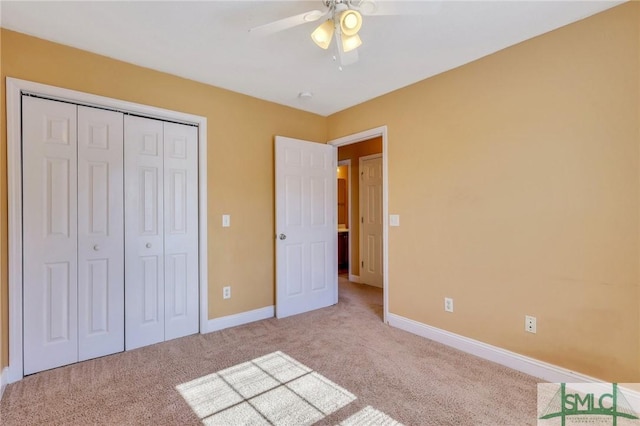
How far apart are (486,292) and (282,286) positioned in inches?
80.1

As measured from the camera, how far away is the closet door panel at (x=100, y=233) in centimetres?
235

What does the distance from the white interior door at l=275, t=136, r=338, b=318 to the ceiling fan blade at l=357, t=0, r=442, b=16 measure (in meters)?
1.91

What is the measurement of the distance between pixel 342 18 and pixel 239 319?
2834 mm

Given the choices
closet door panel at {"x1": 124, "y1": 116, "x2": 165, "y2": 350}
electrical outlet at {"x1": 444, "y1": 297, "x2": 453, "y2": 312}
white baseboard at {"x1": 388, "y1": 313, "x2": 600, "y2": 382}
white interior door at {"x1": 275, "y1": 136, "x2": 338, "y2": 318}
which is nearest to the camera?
white baseboard at {"x1": 388, "y1": 313, "x2": 600, "y2": 382}

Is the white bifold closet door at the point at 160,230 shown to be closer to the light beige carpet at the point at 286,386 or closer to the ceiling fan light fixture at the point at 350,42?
the light beige carpet at the point at 286,386

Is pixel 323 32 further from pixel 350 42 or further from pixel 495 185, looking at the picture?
pixel 495 185

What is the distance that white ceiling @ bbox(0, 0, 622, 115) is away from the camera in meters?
1.86

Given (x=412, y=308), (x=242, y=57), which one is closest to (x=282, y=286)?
(x=412, y=308)

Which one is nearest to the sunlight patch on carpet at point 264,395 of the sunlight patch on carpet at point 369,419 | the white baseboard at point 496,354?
the sunlight patch on carpet at point 369,419

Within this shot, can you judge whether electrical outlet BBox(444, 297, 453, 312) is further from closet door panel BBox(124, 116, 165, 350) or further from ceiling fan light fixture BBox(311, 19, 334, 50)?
closet door panel BBox(124, 116, 165, 350)

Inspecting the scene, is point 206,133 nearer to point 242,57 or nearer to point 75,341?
point 242,57

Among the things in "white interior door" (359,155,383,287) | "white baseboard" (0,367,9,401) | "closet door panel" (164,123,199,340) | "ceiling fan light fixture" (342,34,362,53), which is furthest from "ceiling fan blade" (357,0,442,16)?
"white baseboard" (0,367,9,401)

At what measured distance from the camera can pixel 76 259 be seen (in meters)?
2.32

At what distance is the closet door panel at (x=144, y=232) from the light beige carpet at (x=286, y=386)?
242 millimetres
